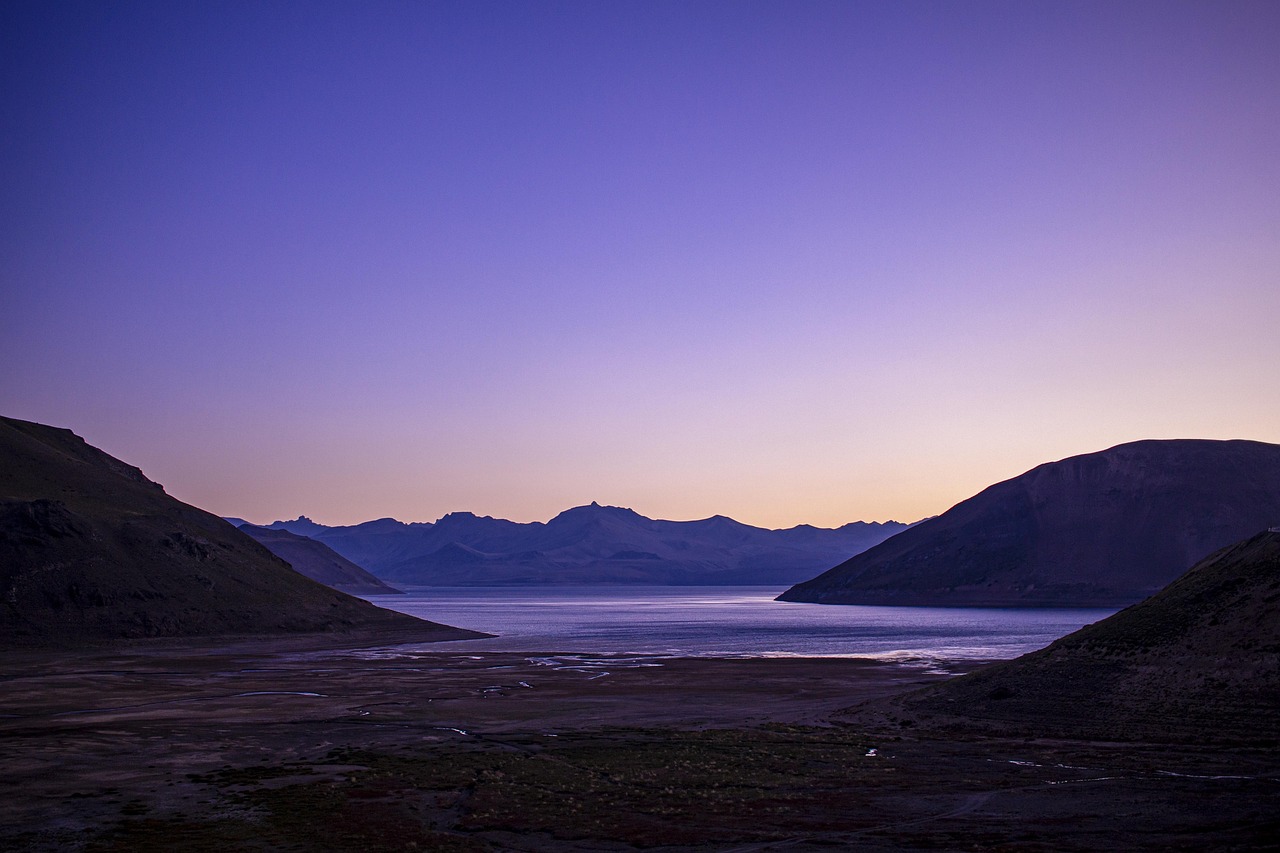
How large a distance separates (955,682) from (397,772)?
113 ft

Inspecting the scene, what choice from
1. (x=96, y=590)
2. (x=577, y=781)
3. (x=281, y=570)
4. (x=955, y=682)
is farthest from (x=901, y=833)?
(x=281, y=570)

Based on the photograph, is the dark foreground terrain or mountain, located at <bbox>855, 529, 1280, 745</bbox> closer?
the dark foreground terrain

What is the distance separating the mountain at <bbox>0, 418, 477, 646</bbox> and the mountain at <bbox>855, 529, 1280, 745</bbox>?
88.9 meters

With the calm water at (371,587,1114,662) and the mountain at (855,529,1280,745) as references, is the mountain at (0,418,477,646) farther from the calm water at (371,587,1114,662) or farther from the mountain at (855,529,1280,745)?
the mountain at (855,529,1280,745)

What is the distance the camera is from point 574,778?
35344mm

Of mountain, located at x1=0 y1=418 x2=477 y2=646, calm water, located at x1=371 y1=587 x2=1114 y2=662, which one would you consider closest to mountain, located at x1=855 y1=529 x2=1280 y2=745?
calm water, located at x1=371 y1=587 x2=1114 y2=662

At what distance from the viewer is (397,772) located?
36.2 meters

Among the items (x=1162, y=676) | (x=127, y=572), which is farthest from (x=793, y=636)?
(x=1162, y=676)

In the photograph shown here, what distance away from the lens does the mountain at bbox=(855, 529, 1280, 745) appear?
137 feet

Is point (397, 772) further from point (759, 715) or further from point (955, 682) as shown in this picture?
point (955, 682)

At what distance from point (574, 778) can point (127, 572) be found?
9581cm

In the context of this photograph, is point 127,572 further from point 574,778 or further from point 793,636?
point 574,778

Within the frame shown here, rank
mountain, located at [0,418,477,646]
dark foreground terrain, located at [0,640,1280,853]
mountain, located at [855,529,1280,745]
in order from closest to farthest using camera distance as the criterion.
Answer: dark foreground terrain, located at [0,640,1280,853], mountain, located at [855,529,1280,745], mountain, located at [0,418,477,646]

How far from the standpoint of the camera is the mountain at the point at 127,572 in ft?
336
